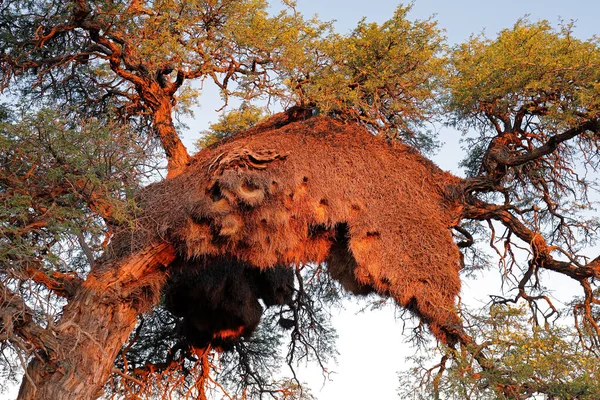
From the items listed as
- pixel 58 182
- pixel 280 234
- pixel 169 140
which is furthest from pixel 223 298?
pixel 58 182

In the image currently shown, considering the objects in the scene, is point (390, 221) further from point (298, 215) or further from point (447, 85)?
point (447, 85)

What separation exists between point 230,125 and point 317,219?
5595 mm

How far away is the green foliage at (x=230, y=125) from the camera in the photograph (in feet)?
48.9

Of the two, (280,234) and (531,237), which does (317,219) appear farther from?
(531,237)

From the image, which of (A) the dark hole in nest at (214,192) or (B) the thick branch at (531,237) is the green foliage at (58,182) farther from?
(B) the thick branch at (531,237)

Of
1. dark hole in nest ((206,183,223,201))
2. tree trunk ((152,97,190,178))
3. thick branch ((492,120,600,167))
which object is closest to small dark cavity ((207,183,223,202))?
dark hole in nest ((206,183,223,201))

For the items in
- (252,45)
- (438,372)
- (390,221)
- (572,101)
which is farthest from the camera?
(252,45)

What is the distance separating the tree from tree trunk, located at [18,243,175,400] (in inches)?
1.0

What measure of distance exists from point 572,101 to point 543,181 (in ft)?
6.90

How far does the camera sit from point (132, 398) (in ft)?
42.8

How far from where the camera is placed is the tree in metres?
9.52

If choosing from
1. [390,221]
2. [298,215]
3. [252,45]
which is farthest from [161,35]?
[390,221]

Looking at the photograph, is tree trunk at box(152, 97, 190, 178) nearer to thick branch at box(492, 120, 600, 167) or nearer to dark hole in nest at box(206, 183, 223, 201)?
dark hole in nest at box(206, 183, 223, 201)

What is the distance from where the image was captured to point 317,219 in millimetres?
10969
